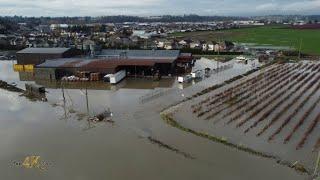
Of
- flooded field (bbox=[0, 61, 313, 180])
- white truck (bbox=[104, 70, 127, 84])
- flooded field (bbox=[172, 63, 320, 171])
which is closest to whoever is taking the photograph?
flooded field (bbox=[0, 61, 313, 180])

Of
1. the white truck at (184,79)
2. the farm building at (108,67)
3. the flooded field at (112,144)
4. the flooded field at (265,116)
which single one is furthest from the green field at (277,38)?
the flooded field at (112,144)

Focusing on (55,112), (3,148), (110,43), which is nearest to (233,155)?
(3,148)

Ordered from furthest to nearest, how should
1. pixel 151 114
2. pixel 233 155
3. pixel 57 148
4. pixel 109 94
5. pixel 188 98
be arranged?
pixel 109 94, pixel 188 98, pixel 151 114, pixel 57 148, pixel 233 155

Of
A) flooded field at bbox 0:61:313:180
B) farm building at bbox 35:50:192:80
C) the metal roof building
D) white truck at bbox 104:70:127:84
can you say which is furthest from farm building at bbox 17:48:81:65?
flooded field at bbox 0:61:313:180

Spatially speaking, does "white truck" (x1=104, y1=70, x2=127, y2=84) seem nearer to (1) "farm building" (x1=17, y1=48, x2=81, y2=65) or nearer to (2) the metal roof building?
(2) the metal roof building

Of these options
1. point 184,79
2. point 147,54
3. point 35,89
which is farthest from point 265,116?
point 147,54

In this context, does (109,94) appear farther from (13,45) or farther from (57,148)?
(13,45)

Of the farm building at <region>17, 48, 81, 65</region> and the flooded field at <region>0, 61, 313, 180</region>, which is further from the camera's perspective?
the farm building at <region>17, 48, 81, 65</region>
